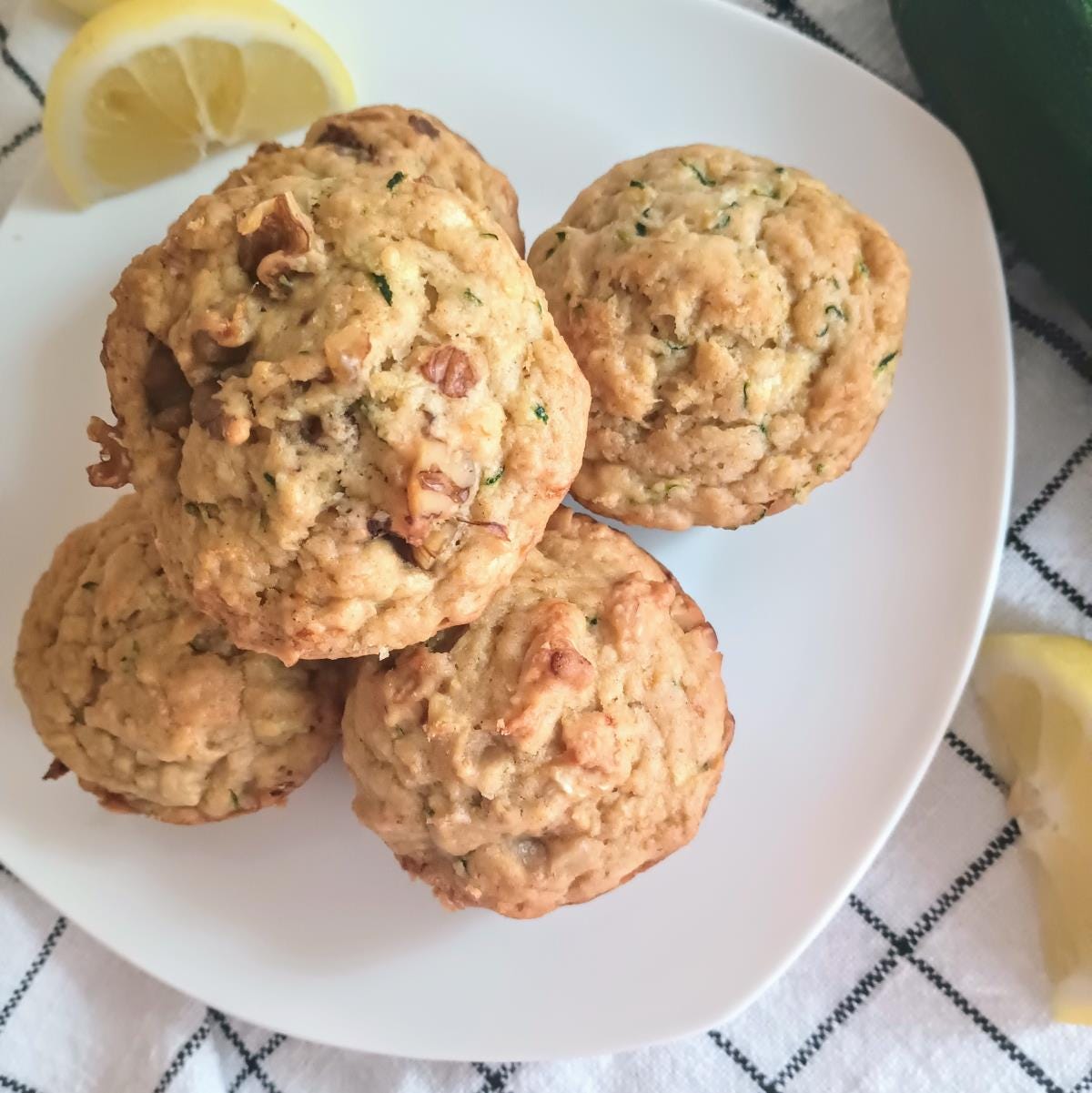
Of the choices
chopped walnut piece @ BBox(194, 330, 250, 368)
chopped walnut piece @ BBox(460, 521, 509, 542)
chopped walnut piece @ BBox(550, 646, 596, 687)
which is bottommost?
chopped walnut piece @ BBox(550, 646, 596, 687)

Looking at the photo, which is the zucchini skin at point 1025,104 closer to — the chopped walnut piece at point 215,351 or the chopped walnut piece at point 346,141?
the chopped walnut piece at point 346,141

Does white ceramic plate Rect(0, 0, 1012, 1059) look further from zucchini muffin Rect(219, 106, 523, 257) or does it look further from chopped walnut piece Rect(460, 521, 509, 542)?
chopped walnut piece Rect(460, 521, 509, 542)

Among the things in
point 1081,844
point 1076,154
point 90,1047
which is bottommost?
point 90,1047

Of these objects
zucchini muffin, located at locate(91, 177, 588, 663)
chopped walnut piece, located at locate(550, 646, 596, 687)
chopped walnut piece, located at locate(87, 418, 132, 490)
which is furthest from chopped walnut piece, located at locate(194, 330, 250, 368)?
chopped walnut piece, located at locate(550, 646, 596, 687)

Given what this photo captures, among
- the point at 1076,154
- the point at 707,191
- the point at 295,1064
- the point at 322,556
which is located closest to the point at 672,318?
the point at 707,191

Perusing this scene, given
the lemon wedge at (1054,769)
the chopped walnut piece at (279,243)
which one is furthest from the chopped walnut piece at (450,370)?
the lemon wedge at (1054,769)

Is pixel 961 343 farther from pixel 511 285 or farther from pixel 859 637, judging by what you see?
pixel 511 285
